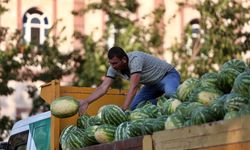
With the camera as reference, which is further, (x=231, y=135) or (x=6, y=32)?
(x=6, y=32)

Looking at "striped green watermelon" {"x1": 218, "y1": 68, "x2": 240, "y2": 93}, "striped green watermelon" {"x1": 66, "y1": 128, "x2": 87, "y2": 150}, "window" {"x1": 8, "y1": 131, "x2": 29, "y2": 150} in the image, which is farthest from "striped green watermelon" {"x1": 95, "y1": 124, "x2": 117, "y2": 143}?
"window" {"x1": 8, "y1": 131, "x2": 29, "y2": 150}

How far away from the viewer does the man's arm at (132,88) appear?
7219 millimetres

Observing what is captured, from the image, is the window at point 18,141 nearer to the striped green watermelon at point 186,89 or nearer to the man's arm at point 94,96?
the man's arm at point 94,96

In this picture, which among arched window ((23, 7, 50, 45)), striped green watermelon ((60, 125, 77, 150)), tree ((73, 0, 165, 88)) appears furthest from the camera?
arched window ((23, 7, 50, 45))

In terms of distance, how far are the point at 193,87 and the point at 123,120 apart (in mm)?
697

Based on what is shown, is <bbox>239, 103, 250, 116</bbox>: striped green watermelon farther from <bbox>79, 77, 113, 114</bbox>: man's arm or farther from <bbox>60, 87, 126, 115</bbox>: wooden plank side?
<bbox>60, 87, 126, 115</bbox>: wooden plank side

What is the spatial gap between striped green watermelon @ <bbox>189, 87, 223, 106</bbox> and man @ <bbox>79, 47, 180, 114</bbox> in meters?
1.66

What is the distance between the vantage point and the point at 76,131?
6.55 meters

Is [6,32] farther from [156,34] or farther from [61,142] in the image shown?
[61,142]

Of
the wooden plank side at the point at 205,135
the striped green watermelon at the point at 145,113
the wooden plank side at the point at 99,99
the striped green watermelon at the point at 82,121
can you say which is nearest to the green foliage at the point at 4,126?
the wooden plank side at the point at 99,99

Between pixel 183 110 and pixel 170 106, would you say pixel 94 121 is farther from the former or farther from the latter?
pixel 183 110

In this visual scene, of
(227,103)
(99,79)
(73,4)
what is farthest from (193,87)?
(73,4)

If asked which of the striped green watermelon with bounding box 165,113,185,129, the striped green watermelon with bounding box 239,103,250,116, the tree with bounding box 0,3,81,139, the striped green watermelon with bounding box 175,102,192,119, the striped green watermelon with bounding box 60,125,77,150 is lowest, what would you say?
the tree with bounding box 0,3,81,139

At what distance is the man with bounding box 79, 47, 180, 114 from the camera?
7.43 metres
